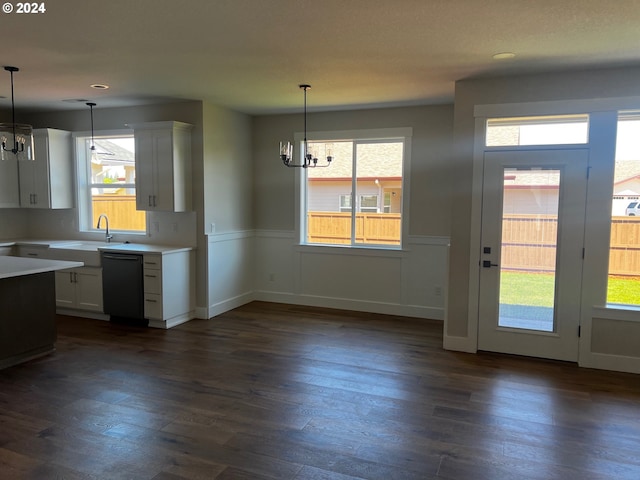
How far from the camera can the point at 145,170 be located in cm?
555

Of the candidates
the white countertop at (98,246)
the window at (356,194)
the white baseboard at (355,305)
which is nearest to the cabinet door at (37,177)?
the white countertop at (98,246)

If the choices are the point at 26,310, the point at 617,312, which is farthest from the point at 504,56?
the point at 26,310

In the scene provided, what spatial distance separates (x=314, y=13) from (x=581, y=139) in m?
2.81

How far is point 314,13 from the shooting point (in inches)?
105

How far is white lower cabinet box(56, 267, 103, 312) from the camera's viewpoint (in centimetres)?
562

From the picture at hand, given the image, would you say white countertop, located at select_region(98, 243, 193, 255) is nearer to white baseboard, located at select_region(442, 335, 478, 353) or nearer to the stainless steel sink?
the stainless steel sink

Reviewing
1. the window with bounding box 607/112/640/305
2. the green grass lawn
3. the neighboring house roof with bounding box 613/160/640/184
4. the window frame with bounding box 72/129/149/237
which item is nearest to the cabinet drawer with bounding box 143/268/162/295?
the window frame with bounding box 72/129/149/237

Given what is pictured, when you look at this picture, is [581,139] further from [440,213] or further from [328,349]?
[328,349]

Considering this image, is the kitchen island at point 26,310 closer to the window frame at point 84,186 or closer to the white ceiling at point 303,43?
the white ceiling at point 303,43

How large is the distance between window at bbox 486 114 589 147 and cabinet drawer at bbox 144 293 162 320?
395 centimetres

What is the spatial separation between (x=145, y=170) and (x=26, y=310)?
2.11 metres

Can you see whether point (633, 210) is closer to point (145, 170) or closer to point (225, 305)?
point (225, 305)

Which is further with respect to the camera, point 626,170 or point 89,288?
point 89,288

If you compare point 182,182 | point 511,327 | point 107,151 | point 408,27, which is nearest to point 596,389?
point 511,327
